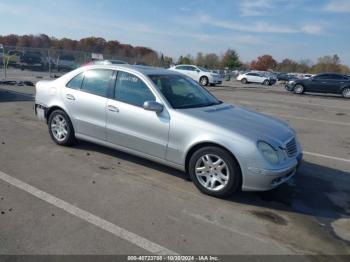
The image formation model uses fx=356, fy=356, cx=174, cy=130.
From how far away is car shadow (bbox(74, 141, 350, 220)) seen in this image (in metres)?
4.50

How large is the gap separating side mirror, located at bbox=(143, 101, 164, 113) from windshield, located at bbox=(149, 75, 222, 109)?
215 millimetres

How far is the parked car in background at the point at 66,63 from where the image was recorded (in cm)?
3212

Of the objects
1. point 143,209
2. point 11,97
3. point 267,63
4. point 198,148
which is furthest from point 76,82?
point 267,63

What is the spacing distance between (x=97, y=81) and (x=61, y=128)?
1.18m

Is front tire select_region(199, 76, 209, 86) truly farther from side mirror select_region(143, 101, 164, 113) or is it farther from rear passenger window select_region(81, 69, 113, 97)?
side mirror select_region(143, 101, 164, 113)

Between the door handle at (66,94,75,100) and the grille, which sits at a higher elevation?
the door handle at (66,94,75,100)

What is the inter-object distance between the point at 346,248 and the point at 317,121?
8.44 m

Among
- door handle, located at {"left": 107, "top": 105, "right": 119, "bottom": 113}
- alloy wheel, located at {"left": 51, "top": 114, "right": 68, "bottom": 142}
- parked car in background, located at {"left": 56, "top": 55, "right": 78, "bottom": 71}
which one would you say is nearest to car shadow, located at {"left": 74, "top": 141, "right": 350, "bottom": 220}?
alloy wheel, located at {"left": 51, "top": 114, "right": 68, "bottom": 142}

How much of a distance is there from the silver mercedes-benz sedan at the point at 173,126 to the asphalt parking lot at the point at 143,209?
13.4 inches

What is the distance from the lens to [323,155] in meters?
7.03

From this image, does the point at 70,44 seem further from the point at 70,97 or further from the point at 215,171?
the point at 215,171

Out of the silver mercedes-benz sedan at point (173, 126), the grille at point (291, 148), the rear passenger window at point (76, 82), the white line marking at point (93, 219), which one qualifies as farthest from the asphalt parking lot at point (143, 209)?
the rear passenger window at point (76, 82)

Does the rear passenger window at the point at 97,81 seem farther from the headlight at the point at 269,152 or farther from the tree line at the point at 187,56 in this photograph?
the tree line at the point at 187,56

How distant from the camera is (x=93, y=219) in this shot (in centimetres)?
384
